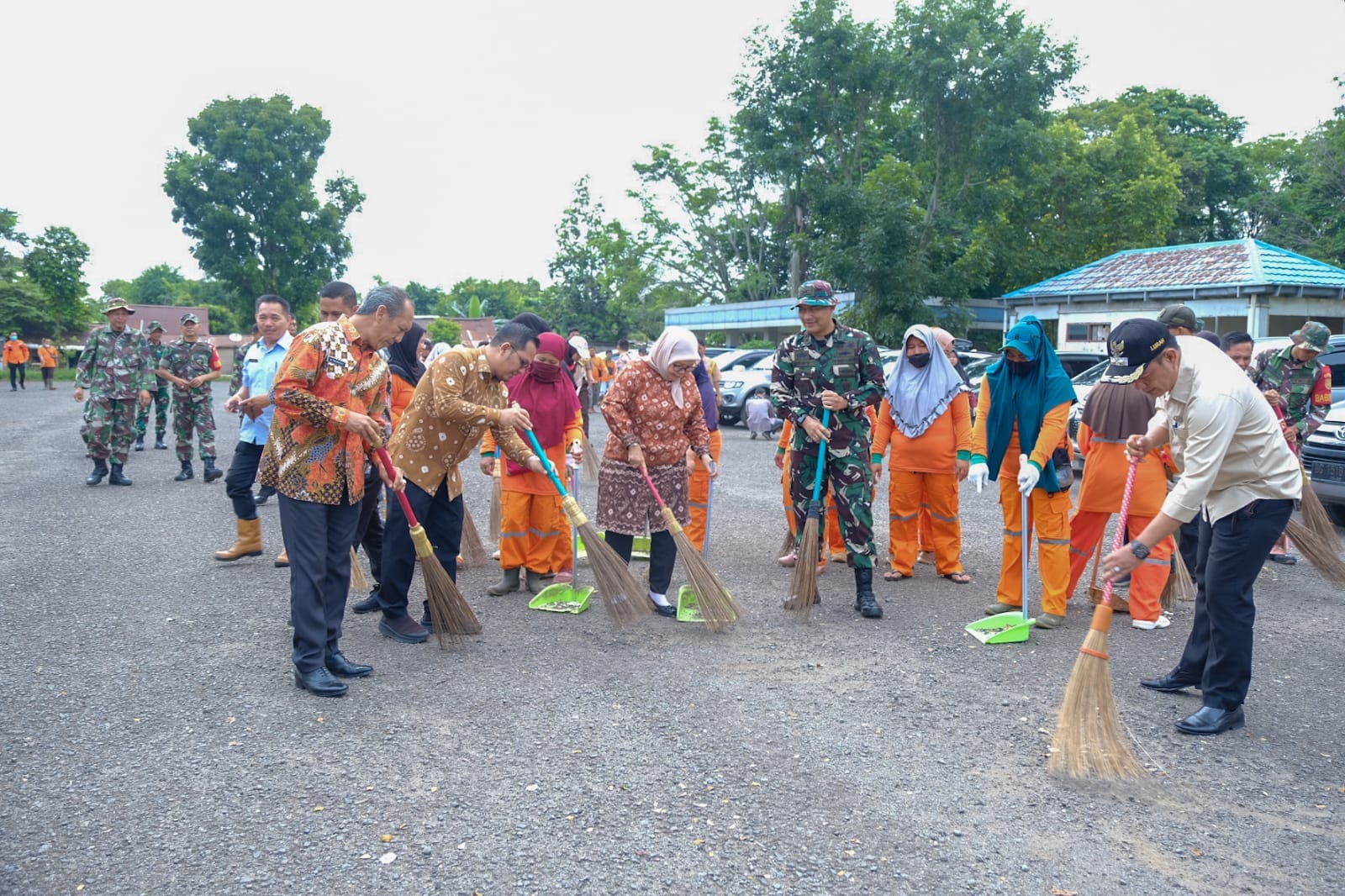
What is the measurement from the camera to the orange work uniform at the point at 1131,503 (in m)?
5.86

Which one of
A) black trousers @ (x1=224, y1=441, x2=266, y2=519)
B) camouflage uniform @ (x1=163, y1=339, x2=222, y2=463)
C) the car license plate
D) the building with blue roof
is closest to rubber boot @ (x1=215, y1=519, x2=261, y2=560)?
black trousers @ (x1=224, y1=441, x2=266, y2=519)

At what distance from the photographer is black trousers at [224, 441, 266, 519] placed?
7090 millimetres

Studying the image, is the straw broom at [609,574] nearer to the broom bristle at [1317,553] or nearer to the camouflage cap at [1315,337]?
the broom bristle at [1317,553]

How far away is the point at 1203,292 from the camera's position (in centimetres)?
2036

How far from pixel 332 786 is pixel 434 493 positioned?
80.3 inches

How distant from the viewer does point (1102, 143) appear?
106 ft

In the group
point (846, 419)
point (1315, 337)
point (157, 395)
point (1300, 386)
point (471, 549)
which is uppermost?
point (1315, 337)

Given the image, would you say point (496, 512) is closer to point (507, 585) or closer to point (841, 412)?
point (507, 585)

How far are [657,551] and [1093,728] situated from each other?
2.83 meters

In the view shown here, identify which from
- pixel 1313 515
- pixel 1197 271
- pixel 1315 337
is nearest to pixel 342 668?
pixel 1313 515

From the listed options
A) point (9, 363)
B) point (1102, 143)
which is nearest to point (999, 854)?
point (1102, 143)

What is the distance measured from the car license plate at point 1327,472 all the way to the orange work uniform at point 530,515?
658 centimetres

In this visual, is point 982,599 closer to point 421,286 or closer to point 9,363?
point 9,363

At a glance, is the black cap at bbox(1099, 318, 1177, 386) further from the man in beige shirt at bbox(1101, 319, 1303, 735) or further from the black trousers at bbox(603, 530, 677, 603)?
the black trousers at bbox(603, 530, 677, 603)
